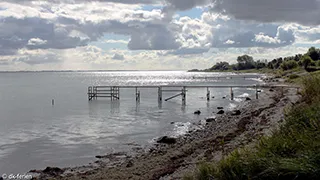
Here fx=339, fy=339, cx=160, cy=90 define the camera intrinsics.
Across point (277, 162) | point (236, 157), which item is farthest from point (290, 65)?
point (277, 162)

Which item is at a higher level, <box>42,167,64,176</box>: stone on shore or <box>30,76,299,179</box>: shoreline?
<box>30,76,299,179</box>: shoreline

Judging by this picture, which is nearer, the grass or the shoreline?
the grass

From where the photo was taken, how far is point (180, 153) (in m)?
16.9

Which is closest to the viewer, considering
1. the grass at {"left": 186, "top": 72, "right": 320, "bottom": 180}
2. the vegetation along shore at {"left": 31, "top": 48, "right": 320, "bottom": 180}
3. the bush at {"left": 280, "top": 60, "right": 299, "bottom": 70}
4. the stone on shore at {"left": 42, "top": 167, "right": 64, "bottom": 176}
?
the grass at {"left": 186, "top": 72, "right": 320, "bottom": 180}

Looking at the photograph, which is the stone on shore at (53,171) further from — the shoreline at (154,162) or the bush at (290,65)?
the bush at (290,65)

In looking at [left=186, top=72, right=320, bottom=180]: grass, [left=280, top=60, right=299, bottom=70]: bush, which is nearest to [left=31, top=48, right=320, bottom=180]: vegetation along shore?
[left=186, top=72, right=320, bottom=180]: grass

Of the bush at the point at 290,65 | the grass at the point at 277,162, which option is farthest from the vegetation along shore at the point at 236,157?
the bush at the point at 290,65

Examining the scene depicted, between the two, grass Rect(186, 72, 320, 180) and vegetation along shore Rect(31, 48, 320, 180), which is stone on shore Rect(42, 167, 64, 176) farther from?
grass Rect(186, 72, 320, 180)

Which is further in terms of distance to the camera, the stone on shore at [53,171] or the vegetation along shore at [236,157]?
the stone on shore at [53,171]

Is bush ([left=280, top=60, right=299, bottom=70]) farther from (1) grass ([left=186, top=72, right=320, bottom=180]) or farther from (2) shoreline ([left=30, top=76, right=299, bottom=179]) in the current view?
(1) grass ([left=186, top=72, right=320, bottom=180])

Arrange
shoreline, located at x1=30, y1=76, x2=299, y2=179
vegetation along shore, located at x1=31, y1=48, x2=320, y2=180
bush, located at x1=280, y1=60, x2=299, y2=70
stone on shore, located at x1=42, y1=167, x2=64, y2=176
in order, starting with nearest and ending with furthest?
vegetation along shore, located at x1=31, y1=48, x2=320, y2=180 → shoreline, located at x1=30, y1=76, x2=299, y2=179 → stone on shore, located at x1=42, y1=167, x2=64, y2=176 → bush, located at x1=280, y1=60, x2=299, y2=70

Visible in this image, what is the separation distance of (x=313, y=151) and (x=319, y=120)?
2804mm

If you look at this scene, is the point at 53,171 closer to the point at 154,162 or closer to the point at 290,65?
the point at 154,162

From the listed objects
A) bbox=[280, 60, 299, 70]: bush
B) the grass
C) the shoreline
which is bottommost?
the shoreline
